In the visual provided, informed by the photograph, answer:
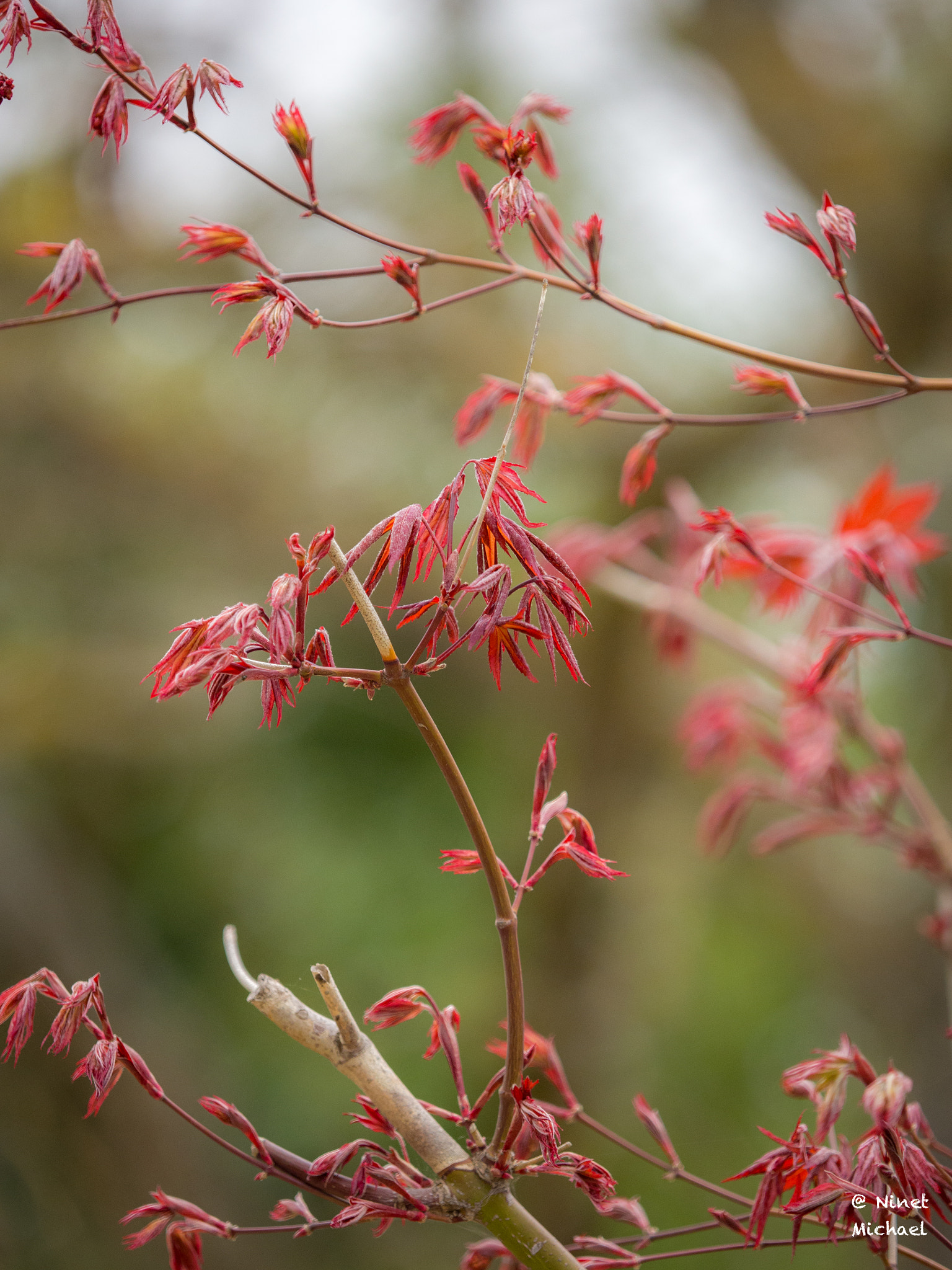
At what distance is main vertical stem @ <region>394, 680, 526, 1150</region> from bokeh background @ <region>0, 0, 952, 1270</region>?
3.80 ft

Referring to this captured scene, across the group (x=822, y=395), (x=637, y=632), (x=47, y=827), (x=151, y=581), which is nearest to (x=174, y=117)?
(x=822, y=395)

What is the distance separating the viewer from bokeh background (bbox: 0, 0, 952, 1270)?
4.65 feet

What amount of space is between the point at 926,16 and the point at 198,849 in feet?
6.84

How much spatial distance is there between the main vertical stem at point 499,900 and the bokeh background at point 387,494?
116 centimetres

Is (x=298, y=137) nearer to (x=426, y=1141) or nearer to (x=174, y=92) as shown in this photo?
(x=174, y=92)

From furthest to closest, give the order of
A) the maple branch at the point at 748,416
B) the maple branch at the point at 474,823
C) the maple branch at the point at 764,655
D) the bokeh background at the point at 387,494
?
the bokeh background at the point at 387,494 → the maple branch at the point at 764,655 → the maple branch at the point at 748,416 → the maple branch at the point at 474,823

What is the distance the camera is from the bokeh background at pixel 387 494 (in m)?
1.42

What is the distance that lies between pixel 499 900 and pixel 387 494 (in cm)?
134

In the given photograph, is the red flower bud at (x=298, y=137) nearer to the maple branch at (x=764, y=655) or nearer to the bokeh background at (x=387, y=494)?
the maple branch at (x=764, y=655)

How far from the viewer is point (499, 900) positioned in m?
0.30

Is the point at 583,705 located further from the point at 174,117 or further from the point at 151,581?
the point at 174,117

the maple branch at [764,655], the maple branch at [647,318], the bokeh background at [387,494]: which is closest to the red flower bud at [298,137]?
the maple branch at [647,318]

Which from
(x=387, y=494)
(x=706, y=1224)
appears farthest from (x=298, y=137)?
(x=387, y=494)

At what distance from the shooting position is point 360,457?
163 cm
